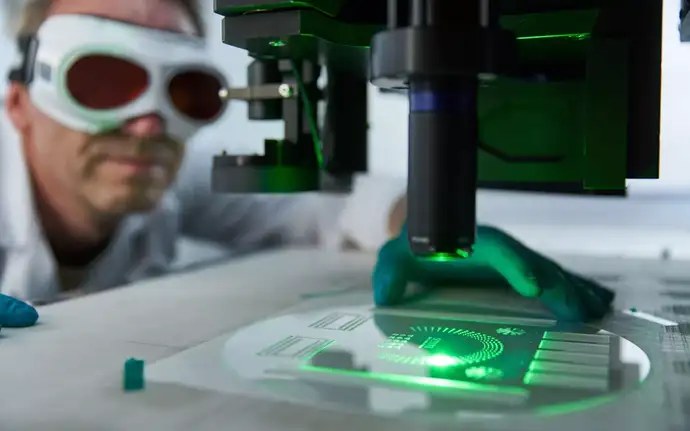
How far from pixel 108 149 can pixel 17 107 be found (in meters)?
0.20

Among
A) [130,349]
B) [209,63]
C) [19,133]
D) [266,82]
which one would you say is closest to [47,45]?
[19,133]

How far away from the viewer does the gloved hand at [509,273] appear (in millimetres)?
768

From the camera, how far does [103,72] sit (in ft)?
4.39

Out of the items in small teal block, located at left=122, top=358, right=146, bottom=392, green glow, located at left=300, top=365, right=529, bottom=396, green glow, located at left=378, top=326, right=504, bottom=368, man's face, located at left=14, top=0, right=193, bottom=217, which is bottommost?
green glow, located at left=378, top=326, right=504, bottom=368

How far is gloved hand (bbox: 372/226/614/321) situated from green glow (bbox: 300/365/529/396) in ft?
0.85

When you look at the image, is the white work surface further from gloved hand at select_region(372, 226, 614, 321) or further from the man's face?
the man's face

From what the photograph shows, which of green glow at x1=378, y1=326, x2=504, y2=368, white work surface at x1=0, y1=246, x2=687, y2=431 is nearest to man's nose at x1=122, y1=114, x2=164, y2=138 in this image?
white work surface at x1=0, y1=246, x2=687, y2=431

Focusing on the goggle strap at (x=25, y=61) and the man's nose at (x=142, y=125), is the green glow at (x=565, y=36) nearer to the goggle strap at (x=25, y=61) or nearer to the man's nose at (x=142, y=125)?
the man's nose at (x=142, y=125)

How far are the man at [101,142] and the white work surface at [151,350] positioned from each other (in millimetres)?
342

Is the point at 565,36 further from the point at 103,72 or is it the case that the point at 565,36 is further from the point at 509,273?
the point at 103,72

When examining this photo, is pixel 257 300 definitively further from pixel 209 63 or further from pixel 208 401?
pixel 209 63

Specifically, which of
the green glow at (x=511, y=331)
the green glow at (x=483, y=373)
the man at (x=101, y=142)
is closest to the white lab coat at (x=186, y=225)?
the man at (x=101, y=142)

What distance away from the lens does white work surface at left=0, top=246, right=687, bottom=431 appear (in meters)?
0.47

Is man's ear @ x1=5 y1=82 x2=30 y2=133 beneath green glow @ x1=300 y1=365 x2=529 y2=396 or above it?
above
